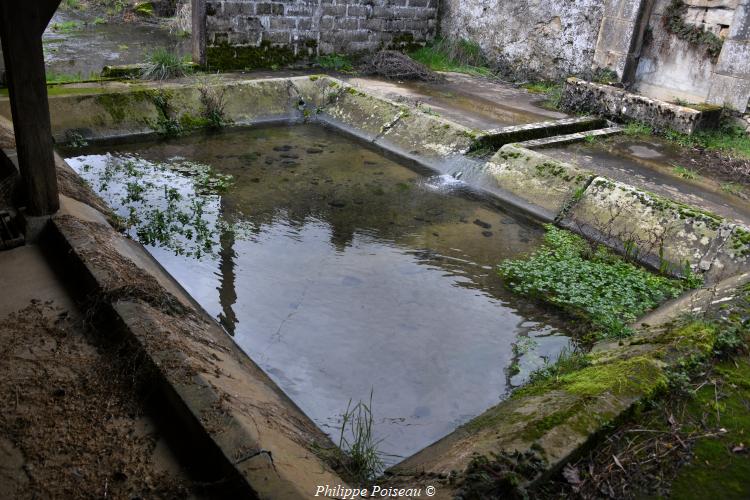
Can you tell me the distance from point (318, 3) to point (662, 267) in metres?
6.23

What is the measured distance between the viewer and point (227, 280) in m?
4.27

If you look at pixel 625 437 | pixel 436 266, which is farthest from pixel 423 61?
pixel 625 437

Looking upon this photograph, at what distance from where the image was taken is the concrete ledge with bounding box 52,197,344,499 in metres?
2.22

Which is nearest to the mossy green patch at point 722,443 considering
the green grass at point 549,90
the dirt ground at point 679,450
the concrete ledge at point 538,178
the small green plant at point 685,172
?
the dirt ground at point 679,450

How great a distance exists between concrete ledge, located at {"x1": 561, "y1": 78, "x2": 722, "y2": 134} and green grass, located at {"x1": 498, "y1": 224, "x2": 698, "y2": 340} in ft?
8.52

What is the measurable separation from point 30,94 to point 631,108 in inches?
238

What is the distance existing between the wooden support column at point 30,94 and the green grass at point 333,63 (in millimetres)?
5878

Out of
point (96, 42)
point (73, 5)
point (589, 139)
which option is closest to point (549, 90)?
point (589, 139)

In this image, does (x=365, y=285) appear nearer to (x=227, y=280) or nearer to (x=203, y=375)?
(x=227, y=280)

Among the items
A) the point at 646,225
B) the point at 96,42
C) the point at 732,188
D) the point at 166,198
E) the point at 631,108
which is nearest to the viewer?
the point at 646,225

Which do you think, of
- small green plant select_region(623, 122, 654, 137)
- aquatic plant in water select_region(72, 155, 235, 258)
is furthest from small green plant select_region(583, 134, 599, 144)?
aquatic plant in water select_region(72, 155, 235, 258)

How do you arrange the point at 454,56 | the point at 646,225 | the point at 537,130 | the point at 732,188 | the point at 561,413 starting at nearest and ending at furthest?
the point at 561,413 → the point at 646,225 → the point at 732,188 → the point at 537,130 → the point at 454,56

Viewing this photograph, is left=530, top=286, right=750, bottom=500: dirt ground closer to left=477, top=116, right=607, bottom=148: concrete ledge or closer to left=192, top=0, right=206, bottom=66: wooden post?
left=477, top=116, right=607, bottom=148: concrete ledge

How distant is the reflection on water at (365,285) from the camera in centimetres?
336
